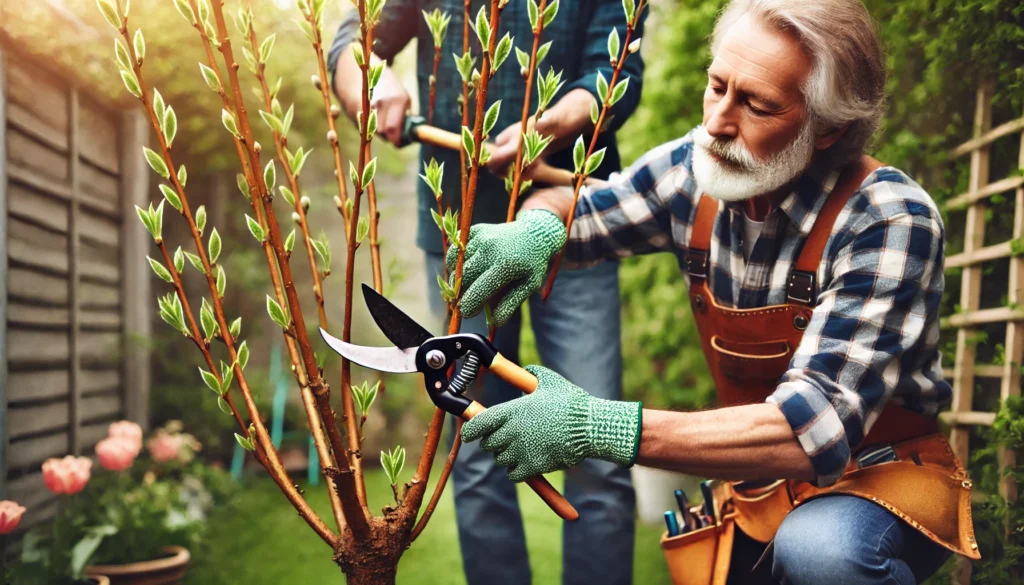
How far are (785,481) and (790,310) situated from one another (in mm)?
327

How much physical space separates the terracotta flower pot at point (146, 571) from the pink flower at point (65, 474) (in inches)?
8.4

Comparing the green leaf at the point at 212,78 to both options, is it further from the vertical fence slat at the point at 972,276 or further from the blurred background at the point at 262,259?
the vertical fence slat at the point at 972,276

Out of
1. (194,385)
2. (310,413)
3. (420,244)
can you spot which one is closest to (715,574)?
(310,413)

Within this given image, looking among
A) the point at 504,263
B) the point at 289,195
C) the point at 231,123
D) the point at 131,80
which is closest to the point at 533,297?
the point at 504,263

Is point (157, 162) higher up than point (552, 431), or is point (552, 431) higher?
point (157, 162)

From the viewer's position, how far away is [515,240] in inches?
43.6

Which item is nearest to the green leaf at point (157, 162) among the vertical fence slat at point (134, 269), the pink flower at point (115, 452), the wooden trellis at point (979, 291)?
the pink flower at point (115, 452)

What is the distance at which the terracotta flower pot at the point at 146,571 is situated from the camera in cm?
179

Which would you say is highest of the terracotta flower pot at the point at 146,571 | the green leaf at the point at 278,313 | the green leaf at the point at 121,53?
the green leaf at the point at 121,53

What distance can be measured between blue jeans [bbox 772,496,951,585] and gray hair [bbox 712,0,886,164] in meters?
0.62

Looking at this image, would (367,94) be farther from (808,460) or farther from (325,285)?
(325,285)

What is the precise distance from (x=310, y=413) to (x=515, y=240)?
40 cm

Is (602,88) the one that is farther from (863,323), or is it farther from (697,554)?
(697,554)

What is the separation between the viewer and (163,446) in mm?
2213
